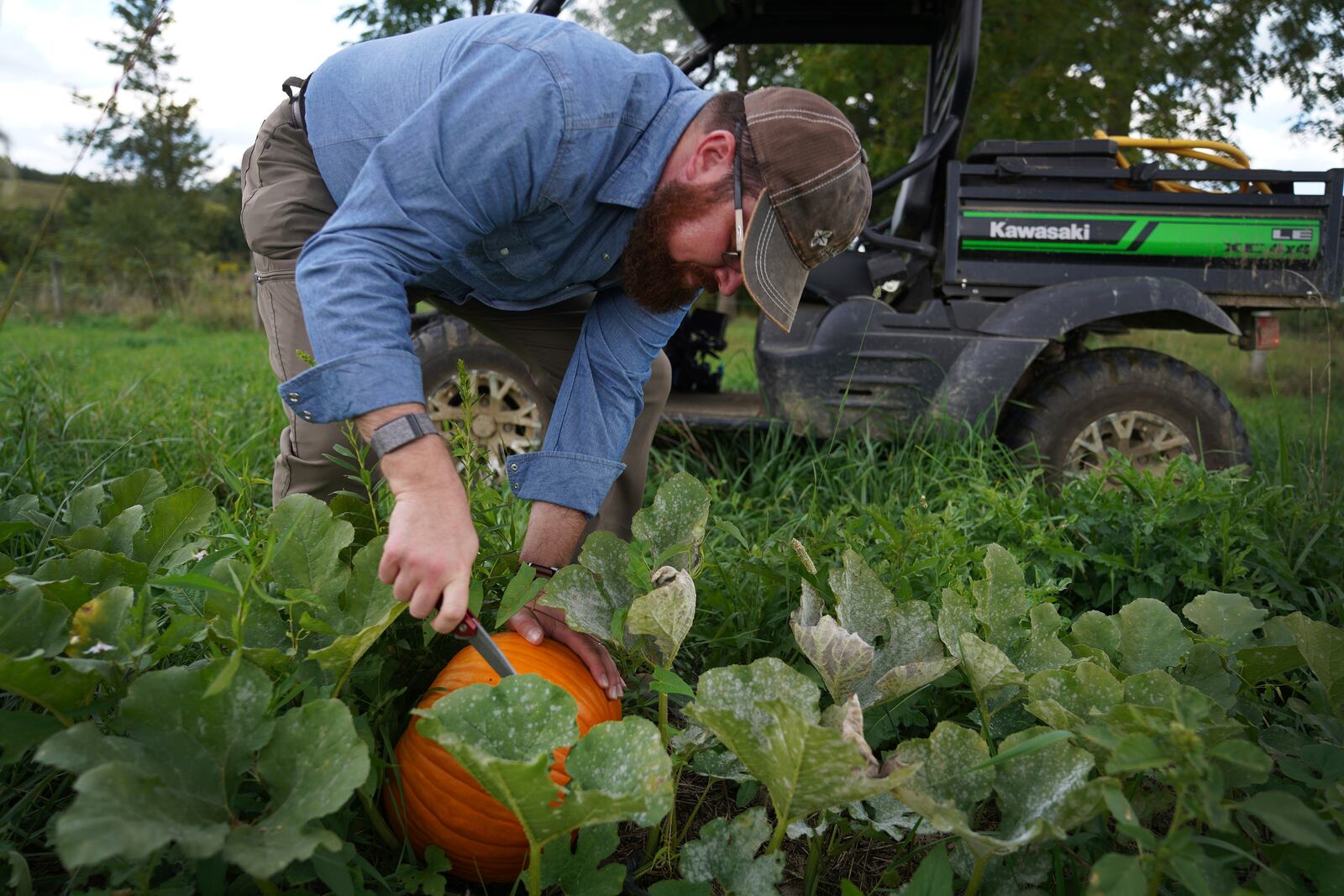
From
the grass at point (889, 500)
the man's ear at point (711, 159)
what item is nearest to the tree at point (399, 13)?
the grass at point (889, 500)

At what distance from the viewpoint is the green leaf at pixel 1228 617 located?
166cm

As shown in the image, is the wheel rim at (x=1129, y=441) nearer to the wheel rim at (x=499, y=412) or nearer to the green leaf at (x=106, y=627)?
the wheel rim at (x=499, y=412)

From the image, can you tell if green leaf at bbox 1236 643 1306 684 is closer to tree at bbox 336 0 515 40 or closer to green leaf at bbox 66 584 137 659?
green leaf at bbox 66 584 137 659

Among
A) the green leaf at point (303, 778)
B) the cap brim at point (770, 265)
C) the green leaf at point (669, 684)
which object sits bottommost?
the green leaf at point (669, 684)

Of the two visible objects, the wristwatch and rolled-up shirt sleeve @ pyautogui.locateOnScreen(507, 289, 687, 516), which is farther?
rolled-up shirt sleeve @ pyautogui.locateOnScreen(507, 289, 687, 516)

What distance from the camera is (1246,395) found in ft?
26.6

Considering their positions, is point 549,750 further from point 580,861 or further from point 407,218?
point 407,218

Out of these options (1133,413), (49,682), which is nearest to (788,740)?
(49,682)

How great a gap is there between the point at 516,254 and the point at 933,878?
1.54 meters

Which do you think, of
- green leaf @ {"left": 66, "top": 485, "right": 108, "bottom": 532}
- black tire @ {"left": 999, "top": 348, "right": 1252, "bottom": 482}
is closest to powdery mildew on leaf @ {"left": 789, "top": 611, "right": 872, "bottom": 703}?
green leaf @ {"left": 66, "top": 485, "right": 108, "bottom": 532}

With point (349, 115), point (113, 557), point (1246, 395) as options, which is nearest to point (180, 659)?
point (113, 557)

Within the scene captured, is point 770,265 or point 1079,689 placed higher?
point 770,265

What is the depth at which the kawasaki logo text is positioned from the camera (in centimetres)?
376

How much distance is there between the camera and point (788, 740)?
3.77 ft
